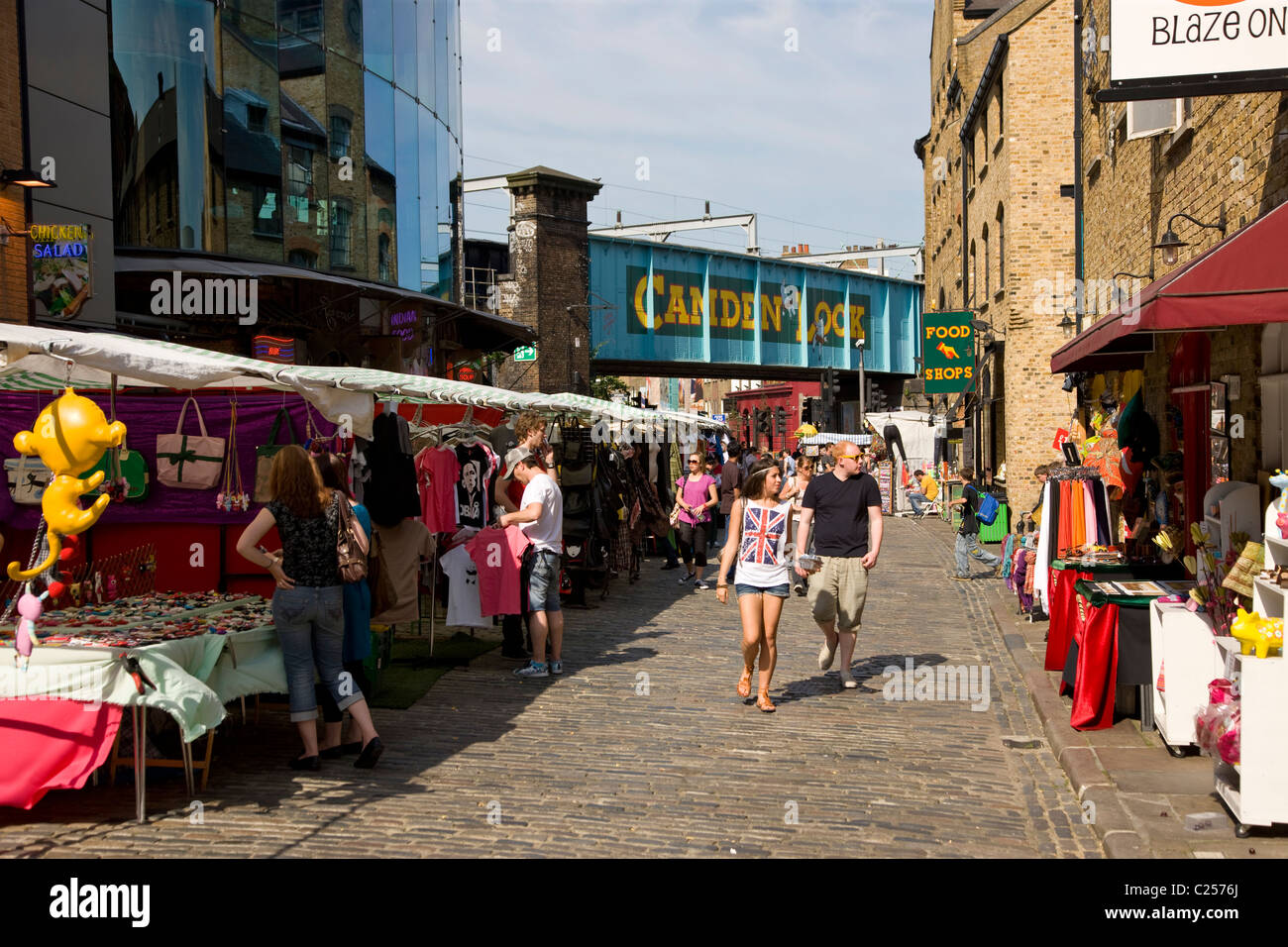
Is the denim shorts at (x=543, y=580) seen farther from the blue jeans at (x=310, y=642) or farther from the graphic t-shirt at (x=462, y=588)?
the blue jeans at (x=310, y=642)

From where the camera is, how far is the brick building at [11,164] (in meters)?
13.8

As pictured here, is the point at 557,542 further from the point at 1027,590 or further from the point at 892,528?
the point at 892,528

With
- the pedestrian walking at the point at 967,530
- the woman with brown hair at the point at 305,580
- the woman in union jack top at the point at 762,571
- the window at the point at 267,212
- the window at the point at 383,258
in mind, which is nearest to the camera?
the woman with brown hair at the point at 305,580

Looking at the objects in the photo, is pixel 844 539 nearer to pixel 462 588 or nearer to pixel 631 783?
pixel 631 783

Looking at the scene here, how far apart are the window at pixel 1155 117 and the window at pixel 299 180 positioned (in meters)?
13.1

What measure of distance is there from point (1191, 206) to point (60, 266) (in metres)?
12.8

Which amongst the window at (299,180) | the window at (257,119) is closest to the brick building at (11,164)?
the window at (257,119)

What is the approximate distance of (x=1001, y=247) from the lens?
2523 centimetres

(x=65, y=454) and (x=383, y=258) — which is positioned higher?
(x=383, y=258)

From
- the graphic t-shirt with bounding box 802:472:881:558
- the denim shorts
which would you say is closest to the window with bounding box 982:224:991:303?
the graphic t-shirt with bounding box 802:472:881:558

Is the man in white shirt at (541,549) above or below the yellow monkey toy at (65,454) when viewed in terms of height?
below

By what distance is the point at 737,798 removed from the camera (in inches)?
261

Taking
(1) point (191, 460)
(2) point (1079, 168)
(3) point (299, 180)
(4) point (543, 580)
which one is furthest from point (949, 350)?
(1) point (191, 460)

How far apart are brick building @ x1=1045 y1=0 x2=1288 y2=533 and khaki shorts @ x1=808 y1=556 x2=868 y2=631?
2.84m
